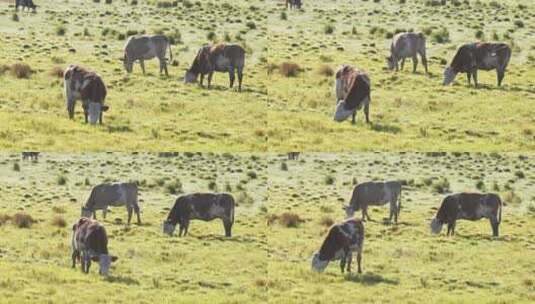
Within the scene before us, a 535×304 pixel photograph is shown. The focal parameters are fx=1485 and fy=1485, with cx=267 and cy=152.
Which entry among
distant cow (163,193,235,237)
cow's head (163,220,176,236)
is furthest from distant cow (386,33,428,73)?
cow's head (163,220,176,236)

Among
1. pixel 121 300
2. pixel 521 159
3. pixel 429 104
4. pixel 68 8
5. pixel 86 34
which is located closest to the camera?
pixel 121 300

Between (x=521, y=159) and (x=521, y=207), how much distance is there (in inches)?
49.7

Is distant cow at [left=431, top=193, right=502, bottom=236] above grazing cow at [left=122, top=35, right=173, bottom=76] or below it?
below

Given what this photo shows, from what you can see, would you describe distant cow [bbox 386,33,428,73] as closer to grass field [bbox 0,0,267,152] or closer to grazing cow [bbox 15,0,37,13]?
grass field [bbox 0,0,267,152]

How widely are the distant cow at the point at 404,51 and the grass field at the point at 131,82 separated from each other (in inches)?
115

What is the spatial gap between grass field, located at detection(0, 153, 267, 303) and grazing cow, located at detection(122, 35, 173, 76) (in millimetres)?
2145

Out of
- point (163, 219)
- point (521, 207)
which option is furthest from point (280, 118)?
point (521, 207)

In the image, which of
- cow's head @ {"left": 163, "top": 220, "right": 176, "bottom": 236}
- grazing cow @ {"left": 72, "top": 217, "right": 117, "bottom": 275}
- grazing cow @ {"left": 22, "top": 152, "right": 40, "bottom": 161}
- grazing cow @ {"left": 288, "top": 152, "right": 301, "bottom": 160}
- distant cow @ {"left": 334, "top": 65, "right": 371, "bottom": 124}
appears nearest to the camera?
distant cow @ {"left": 334, "top": 65, "right": 371, "bottom": 124}

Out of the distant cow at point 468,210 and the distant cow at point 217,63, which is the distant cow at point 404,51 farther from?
the distant cow at point 217,63

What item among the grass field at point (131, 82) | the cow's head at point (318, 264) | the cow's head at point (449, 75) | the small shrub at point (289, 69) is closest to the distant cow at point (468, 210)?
the cow's head at point (449, 75)

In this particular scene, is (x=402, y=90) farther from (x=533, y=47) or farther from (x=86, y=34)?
(x=86, y=34)

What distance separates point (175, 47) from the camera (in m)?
35.7

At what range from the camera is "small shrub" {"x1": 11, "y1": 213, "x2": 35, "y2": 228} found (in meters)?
33.0

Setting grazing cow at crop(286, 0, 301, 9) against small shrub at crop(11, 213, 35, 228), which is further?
grazing cow at crop(286, 0, 301, 9)
